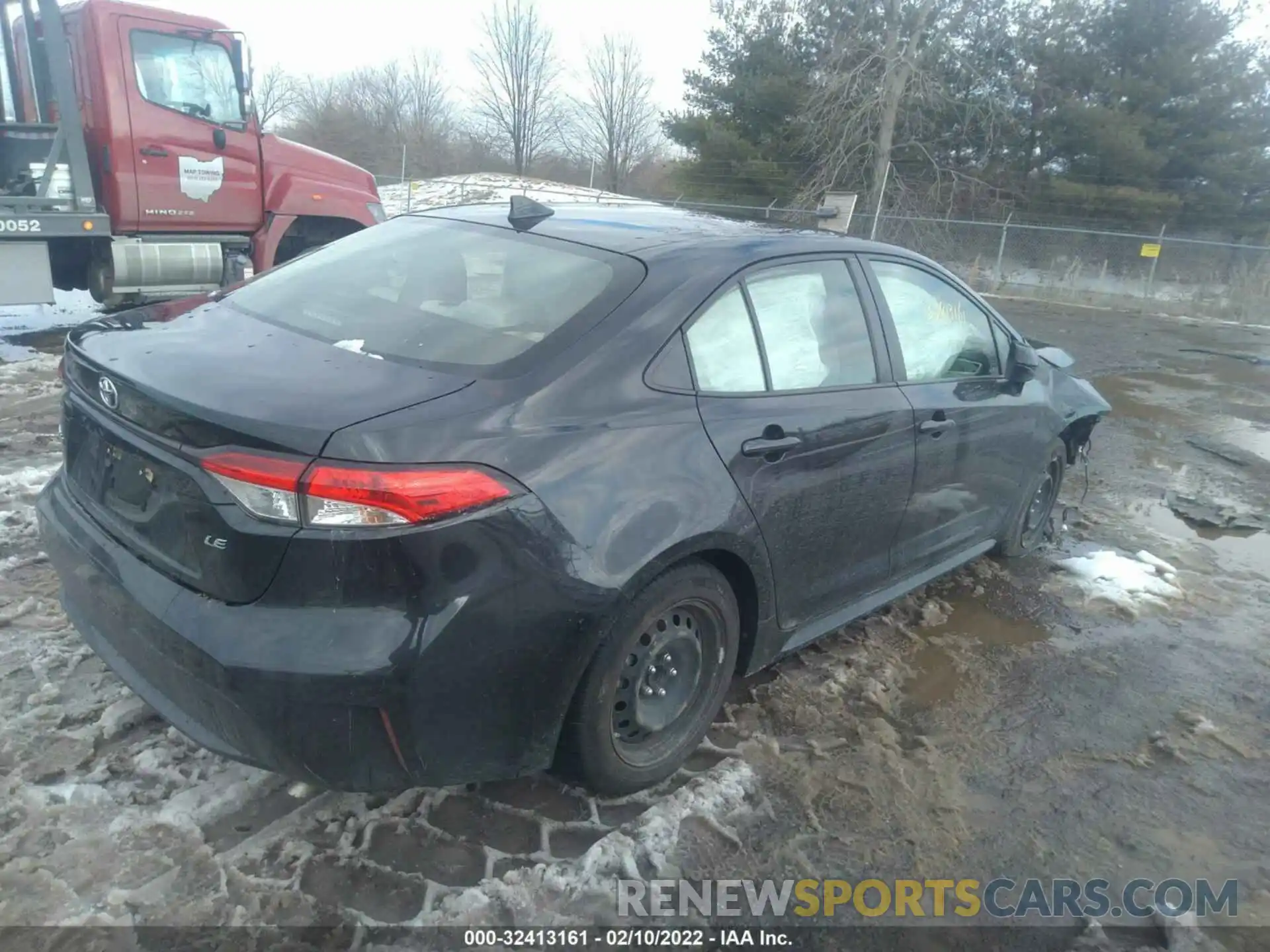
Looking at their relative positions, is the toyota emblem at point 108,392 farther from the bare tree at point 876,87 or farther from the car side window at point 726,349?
the bare tree at point 876,87

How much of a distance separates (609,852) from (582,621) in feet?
2.33

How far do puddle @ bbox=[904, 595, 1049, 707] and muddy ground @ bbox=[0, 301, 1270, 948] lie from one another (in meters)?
0.01

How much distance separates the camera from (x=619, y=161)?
50688mm

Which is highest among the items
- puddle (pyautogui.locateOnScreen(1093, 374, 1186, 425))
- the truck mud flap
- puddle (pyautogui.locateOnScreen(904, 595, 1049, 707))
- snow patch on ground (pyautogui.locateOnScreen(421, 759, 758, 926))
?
the truck mud flap

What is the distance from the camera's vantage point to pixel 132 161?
→ 26.7 feet

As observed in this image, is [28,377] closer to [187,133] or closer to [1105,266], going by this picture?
[187,133]

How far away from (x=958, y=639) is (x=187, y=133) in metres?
8.08

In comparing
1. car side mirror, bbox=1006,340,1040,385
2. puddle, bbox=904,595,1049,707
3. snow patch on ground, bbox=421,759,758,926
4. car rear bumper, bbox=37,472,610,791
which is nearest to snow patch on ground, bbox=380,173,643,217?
car side mirror, bbox=1006,340,1040,385

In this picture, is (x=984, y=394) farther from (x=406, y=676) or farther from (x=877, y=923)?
(x=406, y=676)

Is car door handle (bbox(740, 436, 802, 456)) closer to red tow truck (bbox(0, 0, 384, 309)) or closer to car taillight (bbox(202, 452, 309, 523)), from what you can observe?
car taillight (bbox(202, 452, 309, 523))

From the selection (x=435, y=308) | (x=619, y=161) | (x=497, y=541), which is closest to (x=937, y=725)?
(x=497, y=541)

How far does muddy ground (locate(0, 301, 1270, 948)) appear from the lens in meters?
2.34

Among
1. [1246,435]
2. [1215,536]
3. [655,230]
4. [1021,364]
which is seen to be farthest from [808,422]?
[1246,435]

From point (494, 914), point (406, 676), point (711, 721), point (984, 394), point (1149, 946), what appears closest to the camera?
point (406, 676)
